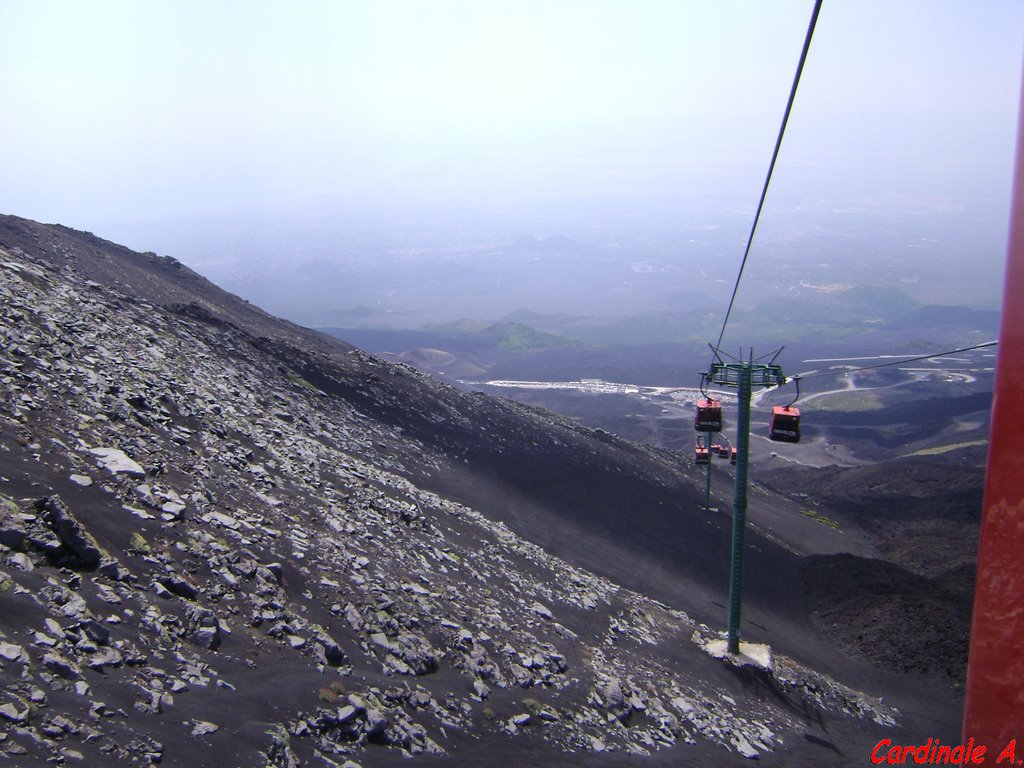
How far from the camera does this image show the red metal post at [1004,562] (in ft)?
5.75

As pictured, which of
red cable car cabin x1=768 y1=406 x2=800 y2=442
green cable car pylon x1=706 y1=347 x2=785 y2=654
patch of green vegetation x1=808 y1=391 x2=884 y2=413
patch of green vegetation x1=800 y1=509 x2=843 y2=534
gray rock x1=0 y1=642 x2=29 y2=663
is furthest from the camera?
patch of green vegetation x1=808 y1=391 x2=884 y2=413

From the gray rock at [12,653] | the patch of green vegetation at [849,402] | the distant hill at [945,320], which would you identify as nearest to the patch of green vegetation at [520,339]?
the patch of green vegetation at [849,402]

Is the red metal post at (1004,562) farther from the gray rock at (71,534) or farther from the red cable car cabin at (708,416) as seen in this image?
the red cable car cabin at (708,416)

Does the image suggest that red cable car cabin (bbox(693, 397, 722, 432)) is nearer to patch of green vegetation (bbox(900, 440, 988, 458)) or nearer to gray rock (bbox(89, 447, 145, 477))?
gray rock (bbox(89, 447, 145, 477))

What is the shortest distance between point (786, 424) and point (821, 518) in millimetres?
33320

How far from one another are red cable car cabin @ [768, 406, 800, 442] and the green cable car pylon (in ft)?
2.51

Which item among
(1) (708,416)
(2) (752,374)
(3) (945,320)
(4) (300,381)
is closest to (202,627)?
(1) (708,416)

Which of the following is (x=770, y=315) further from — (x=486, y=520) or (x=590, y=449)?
(x=486, y=520)

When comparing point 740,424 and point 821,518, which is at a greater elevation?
point 740,424

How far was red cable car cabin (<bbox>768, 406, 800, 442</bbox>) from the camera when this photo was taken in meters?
19.8

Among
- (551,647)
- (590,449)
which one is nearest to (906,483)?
(590,449)

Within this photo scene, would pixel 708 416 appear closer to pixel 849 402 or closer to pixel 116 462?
pixel 116 462

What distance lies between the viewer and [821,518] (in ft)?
164

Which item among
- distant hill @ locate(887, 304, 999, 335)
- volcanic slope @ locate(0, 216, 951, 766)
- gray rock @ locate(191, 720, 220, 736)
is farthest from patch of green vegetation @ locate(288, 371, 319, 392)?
distant hill @ locate(887, 304, 999, 335)
